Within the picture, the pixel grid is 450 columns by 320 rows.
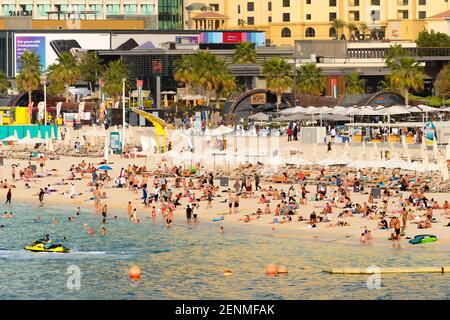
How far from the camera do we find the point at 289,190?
3258 inches

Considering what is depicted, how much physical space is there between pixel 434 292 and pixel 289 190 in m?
27.4

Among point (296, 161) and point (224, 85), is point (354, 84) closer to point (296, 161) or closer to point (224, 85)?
point (224, 85)

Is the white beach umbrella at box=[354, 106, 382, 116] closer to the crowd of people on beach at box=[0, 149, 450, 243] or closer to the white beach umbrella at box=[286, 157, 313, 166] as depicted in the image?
the crowd of people on beach at box=[0, 149, 450, 243]

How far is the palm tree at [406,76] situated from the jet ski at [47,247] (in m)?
82.4

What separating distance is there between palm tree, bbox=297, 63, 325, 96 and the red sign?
3679 cm

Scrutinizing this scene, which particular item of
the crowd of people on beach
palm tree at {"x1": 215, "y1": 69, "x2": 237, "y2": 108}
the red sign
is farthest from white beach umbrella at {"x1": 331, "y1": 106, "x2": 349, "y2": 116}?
the red sign

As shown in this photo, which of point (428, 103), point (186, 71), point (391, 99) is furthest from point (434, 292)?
point (186, 71)

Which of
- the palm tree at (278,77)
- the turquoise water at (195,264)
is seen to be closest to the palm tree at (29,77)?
the palm tree at (278,77)

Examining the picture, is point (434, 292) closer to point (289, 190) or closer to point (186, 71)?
point (289, 190)

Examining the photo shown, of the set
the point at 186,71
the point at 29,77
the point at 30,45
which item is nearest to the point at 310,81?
the point at 186,71

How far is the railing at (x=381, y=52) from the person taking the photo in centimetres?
17238

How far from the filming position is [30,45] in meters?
197

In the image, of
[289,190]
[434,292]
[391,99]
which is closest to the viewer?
[434,292]

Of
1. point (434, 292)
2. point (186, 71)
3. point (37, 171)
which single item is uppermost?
point (186, 71)
